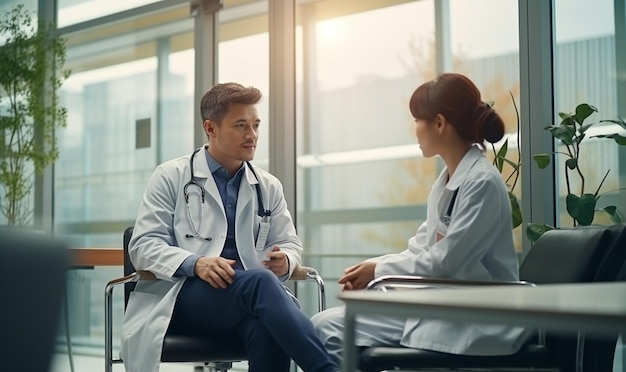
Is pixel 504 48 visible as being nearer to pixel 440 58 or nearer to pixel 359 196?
pixel 440 58

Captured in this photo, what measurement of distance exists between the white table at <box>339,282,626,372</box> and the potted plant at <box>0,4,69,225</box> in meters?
4.74

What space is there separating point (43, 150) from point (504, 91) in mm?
3172

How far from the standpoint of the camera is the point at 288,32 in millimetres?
4805

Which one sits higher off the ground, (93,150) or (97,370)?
(93,150)

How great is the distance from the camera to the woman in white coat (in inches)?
87.7

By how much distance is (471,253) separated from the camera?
2.30 meters

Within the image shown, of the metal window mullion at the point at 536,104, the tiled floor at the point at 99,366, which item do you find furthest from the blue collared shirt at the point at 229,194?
the tiled floor at the point at 99,366

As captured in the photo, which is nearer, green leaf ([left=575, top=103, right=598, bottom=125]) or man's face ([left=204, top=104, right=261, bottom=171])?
man's face ([left=204, top=104, right=261, bottom=171])

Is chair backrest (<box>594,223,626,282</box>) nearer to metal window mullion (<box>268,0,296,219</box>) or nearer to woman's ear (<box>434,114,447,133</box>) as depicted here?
woman's ear (<box>434,114,447,133</box>)

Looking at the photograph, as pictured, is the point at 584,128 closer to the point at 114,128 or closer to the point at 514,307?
the point at 514,307

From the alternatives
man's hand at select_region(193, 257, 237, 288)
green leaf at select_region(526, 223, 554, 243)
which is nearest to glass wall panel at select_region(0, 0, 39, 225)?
man's hand at select_region(193, 257, 237, 288)

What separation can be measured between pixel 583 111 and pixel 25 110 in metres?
3.74

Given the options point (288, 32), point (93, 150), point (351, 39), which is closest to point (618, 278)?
A: point (351, 39)

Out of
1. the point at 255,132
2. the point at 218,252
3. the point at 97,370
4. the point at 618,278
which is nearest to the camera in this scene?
the point at 618,278
